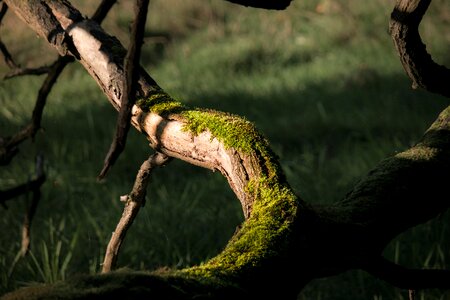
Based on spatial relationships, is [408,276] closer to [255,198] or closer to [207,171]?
[255,198]

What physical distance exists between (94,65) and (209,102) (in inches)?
168

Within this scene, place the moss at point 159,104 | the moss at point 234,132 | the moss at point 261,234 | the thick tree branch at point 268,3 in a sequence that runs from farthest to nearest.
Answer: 1. the moss at point 159,104
2. the moss at point 234,132
3. the thick tree branch at point 268,3
4. the moss at point 261,234

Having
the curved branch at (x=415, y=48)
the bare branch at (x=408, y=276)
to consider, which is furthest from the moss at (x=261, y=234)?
the curved branch at (x=415, y=48)

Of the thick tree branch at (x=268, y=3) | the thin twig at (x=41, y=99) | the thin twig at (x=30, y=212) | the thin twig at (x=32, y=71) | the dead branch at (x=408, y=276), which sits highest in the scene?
the thin twig at (x=32, y=71)

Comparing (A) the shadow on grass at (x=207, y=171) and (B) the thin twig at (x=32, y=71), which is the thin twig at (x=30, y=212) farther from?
(B) the thin twig at (x=32, y=71)

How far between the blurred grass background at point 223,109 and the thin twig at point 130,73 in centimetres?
125

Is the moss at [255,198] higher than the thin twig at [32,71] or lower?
lower

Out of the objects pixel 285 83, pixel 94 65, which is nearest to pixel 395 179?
pixel 94 65

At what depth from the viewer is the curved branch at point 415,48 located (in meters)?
1.81

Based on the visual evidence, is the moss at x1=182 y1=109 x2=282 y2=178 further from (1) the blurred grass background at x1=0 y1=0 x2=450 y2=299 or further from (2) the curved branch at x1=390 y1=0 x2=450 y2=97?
(1) the blurred grass background at x1=0 y1=0 x2=450 y2=299

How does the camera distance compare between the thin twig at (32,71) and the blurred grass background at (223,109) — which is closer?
the thin twig at (32,71)

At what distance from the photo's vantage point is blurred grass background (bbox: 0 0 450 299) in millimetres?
3359

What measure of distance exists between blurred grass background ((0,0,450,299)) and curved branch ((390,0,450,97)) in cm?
120

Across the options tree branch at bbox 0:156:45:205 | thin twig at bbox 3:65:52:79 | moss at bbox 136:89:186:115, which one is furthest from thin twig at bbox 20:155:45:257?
moss at bbox 136:89:186:115
